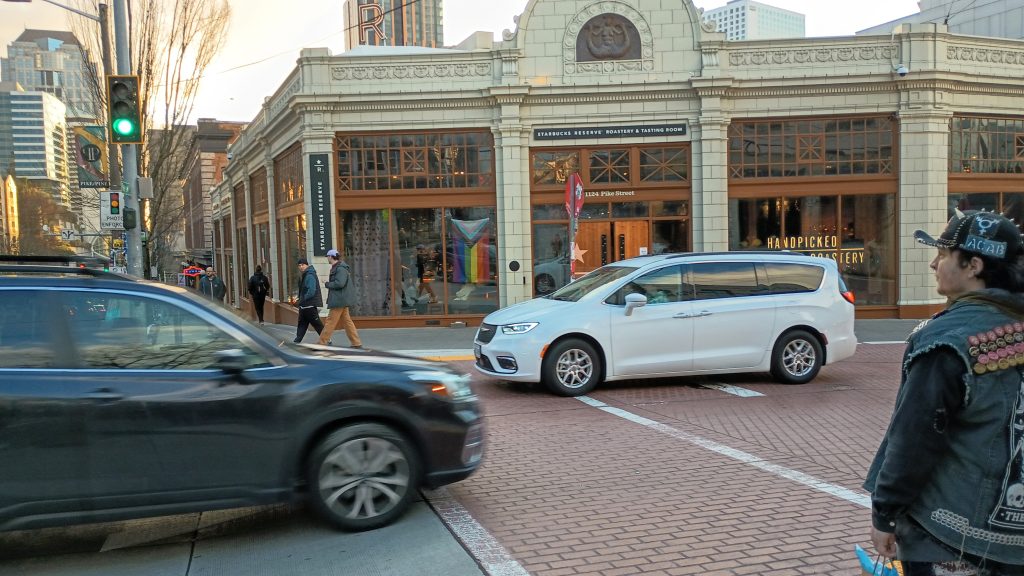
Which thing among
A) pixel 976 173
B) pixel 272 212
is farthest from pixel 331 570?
pixel 272 212

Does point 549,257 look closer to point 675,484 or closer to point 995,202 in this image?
point 995,202

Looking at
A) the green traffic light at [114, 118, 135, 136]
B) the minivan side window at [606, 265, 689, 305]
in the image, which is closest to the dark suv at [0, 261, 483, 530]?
the minivan side window at [606, 265, 689, 305]

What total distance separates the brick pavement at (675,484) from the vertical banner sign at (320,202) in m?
9.57

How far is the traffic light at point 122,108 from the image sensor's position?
459 inches

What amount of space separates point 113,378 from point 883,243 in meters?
17.8

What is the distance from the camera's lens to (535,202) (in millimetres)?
18141

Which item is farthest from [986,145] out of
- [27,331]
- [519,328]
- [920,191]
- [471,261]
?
[27,331]

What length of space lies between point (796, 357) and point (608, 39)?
33.7 ft

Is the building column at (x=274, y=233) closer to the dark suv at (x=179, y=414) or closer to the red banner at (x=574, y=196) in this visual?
the red banner at (x=574, y=196)

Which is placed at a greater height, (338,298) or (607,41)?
(607,41)

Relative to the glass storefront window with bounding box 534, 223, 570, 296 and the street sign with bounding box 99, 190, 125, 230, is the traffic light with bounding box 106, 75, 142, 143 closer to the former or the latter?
the street sign with bounding box 99, 190, 125, 230

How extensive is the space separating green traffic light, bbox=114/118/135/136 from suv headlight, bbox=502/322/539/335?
22.1ft

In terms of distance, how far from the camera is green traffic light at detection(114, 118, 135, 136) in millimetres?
11680

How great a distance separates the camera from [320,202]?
59.2 ft
